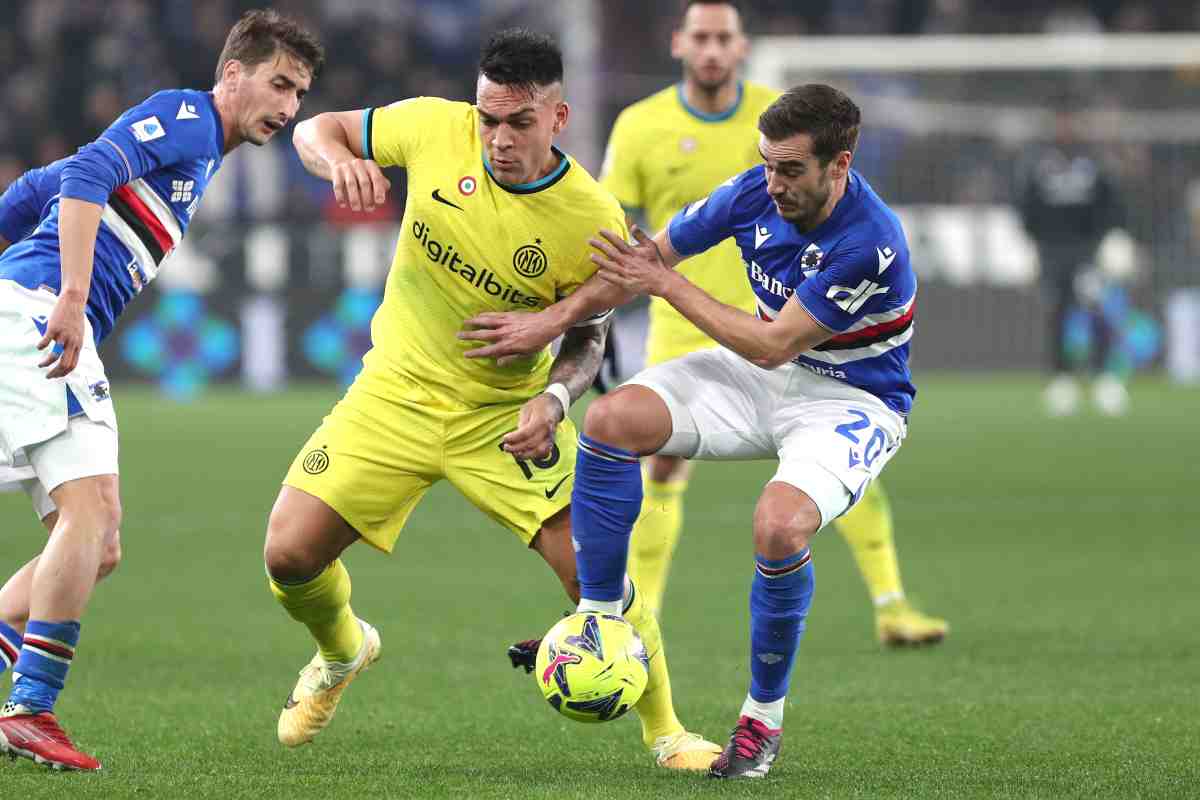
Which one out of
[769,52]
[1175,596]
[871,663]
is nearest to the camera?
[871,663]

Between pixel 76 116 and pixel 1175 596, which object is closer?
pixel 1175 596

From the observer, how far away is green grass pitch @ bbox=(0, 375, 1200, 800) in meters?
5.00

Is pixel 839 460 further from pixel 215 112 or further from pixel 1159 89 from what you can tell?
pixel 1159 89

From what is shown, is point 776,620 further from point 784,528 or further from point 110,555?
point 110,555

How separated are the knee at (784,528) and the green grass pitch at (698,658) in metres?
0.61

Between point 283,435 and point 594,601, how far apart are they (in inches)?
405

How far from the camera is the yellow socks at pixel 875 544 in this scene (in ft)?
24.7

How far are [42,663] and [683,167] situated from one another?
12.1 feet

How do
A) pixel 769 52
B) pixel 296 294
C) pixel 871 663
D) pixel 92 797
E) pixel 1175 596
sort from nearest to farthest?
pixel 92 797 → pixel 871 663 → pixel 1175 596 → pixel 769 52 → pixel 296 294

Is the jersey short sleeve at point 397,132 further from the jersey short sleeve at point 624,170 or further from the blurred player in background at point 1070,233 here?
the blurred player in background at point 1070,233

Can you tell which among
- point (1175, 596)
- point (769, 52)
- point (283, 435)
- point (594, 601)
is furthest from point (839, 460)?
point (769, 52)

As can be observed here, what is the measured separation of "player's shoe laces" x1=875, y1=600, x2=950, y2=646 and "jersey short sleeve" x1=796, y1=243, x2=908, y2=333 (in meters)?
2.45

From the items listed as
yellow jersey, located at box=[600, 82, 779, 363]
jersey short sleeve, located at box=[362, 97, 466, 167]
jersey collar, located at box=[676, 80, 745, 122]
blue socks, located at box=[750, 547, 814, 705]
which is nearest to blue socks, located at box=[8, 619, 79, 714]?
jersey short sleeve, located at box=[362, 97, 466, 167]

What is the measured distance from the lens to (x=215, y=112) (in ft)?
17.6
